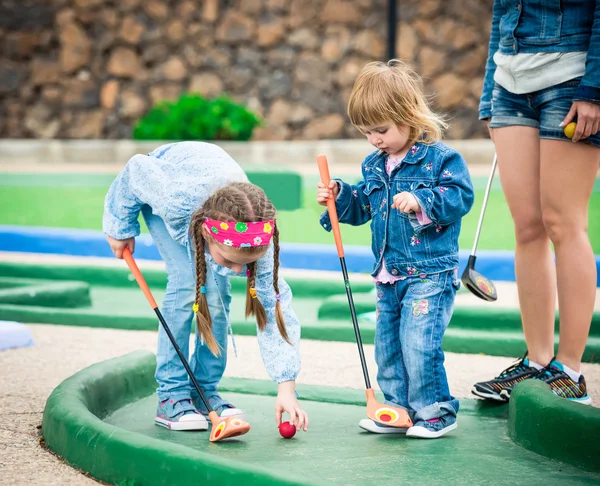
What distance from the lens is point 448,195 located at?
7.92ft

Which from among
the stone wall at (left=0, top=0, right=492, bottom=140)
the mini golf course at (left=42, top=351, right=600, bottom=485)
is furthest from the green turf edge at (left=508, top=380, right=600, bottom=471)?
the stone wall at (left=0, top=0, right=492, bottom=140)

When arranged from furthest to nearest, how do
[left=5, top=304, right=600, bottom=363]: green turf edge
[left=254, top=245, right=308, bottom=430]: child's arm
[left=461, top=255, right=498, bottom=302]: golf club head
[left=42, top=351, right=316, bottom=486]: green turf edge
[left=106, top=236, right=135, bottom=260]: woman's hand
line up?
[left=5, top=304, right=600, bottom=363]: green turf edge
[left=461, top=255, right=498, bottom=302]: golf club head
[left=106, top=236, right=135, bottom=260]: woman's hand
[left=254, top=245, right=308, bottom=430]: child's arm
[left=42, top=351, right=316, bottom=486]: green turf edge

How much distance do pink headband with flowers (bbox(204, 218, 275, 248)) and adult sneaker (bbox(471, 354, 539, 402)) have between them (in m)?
0.84

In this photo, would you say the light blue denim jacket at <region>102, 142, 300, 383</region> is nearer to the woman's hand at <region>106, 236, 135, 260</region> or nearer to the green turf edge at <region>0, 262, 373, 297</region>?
the woman's hand at <region>106, 236, 135, 260</region>

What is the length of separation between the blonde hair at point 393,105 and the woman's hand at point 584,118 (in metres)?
0.34

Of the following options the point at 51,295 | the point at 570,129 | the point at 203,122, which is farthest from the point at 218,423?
the point at 203,122

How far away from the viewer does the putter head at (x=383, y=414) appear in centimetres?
245

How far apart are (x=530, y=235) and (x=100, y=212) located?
5.75m

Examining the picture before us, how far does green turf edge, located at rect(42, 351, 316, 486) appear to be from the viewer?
6.09ft

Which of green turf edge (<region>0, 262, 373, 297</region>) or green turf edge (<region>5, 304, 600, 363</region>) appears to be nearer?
green turf edge (<region>5, 304, 600, 363</region>)

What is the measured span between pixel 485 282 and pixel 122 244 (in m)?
1.12

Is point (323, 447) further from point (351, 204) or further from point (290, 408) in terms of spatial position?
point (351, 204)

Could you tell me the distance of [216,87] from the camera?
37.4ft

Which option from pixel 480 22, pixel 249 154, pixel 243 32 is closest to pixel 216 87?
pixel 243 32
